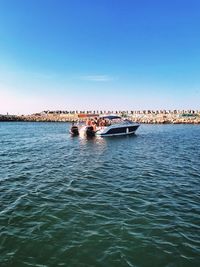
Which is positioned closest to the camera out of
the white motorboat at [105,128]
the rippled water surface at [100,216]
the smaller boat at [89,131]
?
the rippled water surface at [100,216]

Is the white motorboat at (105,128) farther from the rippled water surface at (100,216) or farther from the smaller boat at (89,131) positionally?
the rippled water surface at (100,216)

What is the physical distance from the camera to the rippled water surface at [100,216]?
32.3 ft

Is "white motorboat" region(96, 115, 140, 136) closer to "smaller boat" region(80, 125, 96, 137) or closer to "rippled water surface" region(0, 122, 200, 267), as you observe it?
"smaller boat" region(80, 125, 96, 137)

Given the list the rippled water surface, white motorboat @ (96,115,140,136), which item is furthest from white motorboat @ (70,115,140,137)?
the rippled water surface

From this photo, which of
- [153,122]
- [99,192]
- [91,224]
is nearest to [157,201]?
[99,192]

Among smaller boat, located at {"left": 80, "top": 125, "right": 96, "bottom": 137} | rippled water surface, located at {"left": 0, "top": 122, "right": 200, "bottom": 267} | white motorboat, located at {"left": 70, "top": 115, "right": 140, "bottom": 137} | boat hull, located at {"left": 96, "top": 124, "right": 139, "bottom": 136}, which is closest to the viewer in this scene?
rippled water surface, located at {"left": 0, "top": 122, "right": 200, "bottom": 267}

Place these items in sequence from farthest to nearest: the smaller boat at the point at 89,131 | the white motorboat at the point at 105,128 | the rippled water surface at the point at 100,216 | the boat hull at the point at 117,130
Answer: the smaller boat at the point at 89,131
the white motorboat at the point at 105,128
the boat hull at the point at 117,130
the rippled water surface at the point at 100,216

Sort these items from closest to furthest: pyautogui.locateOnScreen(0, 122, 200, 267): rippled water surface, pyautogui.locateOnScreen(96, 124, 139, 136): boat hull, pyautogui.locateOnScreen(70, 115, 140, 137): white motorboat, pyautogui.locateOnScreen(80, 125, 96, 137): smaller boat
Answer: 1. pyautogui.locateOnScreen(0, 122, 200, 267): rippled water surface
2. pyautogui.locateOnScreen(96, 124, 139, 136): boat hull
3. pyautogui.locateOnScreen(70, 115, 140, 137): white motorboat
4. pyautogui.locateOnScreen(80, 125, 96, 137): smaller boat

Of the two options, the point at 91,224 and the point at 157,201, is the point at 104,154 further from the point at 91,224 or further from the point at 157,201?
the point at 91,224

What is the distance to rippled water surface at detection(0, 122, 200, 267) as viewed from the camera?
984cm

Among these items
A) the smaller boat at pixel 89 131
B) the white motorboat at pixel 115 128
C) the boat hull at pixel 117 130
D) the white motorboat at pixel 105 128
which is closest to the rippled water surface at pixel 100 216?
the boat hull at pixel 117 130

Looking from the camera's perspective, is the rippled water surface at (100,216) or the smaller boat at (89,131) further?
the smaller boat at (89,131)

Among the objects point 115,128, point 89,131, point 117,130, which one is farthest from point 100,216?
point 117,130

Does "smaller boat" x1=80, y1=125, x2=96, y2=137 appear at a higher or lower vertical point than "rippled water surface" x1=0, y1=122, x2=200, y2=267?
higher
